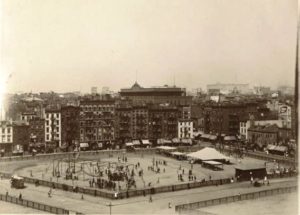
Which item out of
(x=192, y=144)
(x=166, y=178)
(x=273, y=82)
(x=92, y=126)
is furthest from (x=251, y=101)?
(x=273, y=82)

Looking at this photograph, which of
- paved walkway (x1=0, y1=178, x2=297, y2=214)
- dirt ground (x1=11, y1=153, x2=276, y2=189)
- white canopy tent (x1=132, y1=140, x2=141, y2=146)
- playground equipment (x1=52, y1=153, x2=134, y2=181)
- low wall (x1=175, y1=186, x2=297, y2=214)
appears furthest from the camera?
white canopy tent (x1=132, y1=140, x2=141, y2=146)

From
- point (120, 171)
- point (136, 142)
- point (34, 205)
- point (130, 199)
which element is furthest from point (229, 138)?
point (34, 205)

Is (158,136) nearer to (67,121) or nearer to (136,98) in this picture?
(67,121)

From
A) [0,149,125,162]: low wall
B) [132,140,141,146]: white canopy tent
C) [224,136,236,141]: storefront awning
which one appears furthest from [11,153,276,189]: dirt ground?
[224,136,236,141]: storefront awning

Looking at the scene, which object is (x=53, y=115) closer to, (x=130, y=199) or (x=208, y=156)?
(x=208, y=156)

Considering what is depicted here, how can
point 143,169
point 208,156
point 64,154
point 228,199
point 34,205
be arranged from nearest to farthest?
point 34,205 < point 228,199 < point 143,169 < point 208,156 < point 64,154

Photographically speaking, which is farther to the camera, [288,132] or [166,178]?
[288,132]

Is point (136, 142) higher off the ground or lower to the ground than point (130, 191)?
higher

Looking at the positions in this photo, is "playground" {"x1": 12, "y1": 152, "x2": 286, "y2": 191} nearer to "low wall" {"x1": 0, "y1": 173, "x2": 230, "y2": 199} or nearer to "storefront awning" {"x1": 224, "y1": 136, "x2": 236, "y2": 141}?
"low wall" {"x1": 0, "y1": 173, "x2": 230, "y2": 199}
